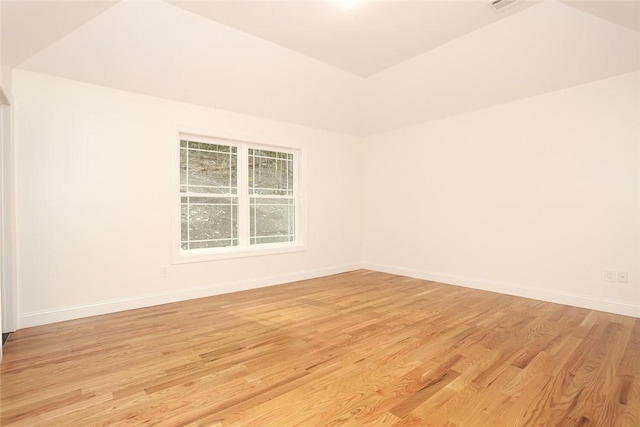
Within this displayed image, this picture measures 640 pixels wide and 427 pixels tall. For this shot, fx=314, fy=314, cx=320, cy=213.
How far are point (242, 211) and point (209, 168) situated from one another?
30.6 inches

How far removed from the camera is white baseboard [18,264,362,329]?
10.3 feet

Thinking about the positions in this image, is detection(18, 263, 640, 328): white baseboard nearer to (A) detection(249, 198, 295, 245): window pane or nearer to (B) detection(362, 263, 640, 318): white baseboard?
(B) detection(362, 263, 640, 318): white baseboard

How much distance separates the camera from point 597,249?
358cm

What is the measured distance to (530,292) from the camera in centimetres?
404

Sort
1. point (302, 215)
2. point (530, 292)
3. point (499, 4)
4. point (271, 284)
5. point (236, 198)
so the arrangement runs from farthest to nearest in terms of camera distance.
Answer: point (302, 215), point (271, 284), point (236, 198), point (530, 292), point (499, 4)

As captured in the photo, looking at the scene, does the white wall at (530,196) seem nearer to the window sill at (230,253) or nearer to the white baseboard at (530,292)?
the white baseboard at (530,292)

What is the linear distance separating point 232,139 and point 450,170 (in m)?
3.34

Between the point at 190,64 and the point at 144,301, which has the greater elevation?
the point at 190,64

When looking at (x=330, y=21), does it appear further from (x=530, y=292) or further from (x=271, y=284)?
(x=530, y=292)

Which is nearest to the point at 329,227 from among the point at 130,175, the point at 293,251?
the point at 293,251

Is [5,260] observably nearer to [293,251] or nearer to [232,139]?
[232,139]

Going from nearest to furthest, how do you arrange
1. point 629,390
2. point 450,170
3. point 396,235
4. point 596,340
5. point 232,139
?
1. point 629,390
2. point 596,340
3. point 232,139
4. point 450,170
5. point 396,235

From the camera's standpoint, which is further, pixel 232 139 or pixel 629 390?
pixel 232 139

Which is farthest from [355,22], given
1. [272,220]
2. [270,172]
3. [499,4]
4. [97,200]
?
[97,200]
